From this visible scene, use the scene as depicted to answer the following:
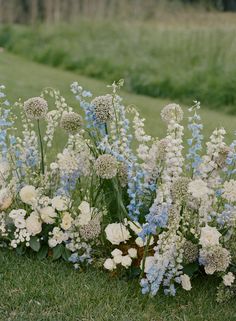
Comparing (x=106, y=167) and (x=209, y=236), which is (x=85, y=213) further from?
(x=209, y=236)

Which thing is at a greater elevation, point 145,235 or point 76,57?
point 145,235

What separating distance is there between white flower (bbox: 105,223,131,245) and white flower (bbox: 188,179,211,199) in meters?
0.48

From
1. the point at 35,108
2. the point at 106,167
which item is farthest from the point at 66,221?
the point at 35,108

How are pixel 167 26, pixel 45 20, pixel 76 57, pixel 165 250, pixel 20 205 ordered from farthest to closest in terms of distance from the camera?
pixel 45 20
pixel 167 26
pixel 76 57
pixel 20 205
pixel 165 250

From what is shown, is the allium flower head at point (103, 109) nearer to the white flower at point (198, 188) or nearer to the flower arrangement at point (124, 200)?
the flower arrangement at point (124, 200)

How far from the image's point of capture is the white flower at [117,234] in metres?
3.58

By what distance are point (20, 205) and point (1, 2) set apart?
35.8ft

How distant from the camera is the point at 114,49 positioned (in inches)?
449

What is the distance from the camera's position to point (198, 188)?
3266 millimetres

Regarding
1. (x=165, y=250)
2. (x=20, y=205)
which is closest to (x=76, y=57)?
(x=20, y=205)

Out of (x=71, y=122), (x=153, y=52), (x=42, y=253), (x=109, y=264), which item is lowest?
(x=153, y=52)

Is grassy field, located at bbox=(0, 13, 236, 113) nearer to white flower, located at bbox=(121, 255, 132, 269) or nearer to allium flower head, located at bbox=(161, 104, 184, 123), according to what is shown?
allium flower head, located at bbox=(161, 104, 184, 123)

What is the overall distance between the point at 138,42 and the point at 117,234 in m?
8.40

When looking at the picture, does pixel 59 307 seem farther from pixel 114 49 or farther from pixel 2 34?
pixel 2 34
